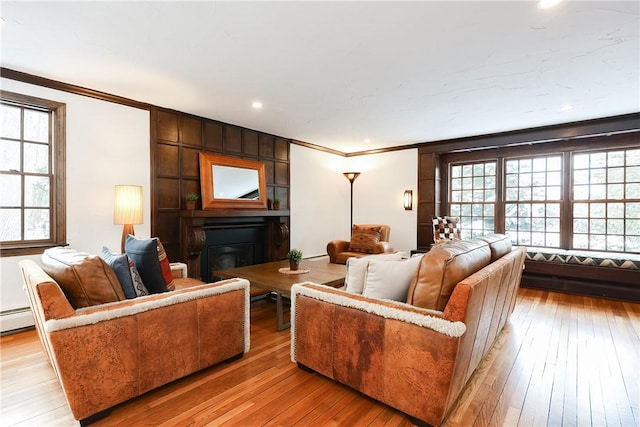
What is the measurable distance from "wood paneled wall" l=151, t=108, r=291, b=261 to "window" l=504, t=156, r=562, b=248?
4539 millimetres

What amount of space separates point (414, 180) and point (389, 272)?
4.24m

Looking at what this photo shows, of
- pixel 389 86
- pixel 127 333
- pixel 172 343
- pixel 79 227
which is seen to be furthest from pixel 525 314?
pixel 79 227

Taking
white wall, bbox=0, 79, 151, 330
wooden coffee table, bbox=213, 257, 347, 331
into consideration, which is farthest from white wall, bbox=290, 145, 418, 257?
white wall, bbox=0, 79, 151, 330

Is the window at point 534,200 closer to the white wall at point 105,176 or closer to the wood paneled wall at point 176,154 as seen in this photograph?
the white wall at point 105,176

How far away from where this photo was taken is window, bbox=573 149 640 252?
427 cm

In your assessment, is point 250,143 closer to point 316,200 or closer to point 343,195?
point 316,200

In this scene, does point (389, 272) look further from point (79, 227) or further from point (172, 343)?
point (79, 227)

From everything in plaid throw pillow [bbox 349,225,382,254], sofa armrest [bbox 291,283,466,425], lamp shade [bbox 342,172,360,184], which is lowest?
sofa armrest [bbox 291,283,466,425]

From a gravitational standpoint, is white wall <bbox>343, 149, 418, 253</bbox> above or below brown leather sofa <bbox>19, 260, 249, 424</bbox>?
above

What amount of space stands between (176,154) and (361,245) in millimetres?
3139

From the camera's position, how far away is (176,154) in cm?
400

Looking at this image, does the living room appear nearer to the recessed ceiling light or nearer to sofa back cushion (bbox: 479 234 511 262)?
the recessed ceiling light

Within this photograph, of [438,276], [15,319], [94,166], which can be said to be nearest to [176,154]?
[94,166]

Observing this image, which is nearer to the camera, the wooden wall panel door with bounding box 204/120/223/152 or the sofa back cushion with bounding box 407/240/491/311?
the sofa back cushion with bounding box 407/240/491/311
